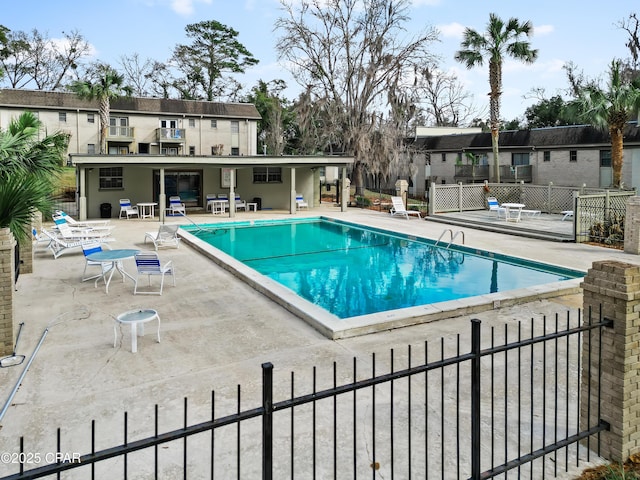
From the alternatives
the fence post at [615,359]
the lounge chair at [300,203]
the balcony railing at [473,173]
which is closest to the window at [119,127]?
the lounge chair at [300,203]

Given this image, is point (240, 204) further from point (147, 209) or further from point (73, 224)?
point (73, 224)

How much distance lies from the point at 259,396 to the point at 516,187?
21831mm

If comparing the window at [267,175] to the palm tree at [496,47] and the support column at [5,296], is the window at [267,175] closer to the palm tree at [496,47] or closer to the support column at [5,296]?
the palm tree at [496,47]

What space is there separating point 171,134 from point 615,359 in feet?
123

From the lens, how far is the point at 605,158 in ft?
96.5

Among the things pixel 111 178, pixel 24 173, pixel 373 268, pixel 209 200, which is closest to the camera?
pixel 24 173

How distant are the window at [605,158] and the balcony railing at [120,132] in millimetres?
31220

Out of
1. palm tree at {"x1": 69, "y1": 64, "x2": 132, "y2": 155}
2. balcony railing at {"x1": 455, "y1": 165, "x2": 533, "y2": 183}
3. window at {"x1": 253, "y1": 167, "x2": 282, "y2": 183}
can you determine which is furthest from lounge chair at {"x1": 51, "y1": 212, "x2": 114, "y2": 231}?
balcony railing at {"x1": 455, "y1": 165, "x2": 533, "y2": 183}

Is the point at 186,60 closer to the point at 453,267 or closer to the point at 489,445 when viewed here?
the point at 453,267

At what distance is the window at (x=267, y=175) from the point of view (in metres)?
28.0

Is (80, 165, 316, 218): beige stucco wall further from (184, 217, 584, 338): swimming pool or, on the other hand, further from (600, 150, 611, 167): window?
(600, 150, 611, 167): window

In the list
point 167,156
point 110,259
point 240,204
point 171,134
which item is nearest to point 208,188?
point 240,204

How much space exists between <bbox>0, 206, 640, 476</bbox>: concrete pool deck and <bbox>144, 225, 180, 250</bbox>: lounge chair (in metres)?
3.40

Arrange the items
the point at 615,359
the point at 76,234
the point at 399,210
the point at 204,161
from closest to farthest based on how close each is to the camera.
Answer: the point at 615,359, the point at 76,234, the point at 204,161, the point at 399,210
